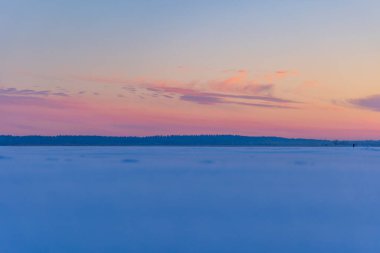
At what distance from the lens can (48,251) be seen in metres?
5.33

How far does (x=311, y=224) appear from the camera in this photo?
22.4 feet

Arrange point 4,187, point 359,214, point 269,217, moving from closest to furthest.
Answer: point 269,217, point 359,214, point 4,187

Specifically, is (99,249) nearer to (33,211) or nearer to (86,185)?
(33,211)

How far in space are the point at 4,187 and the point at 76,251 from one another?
233 inches

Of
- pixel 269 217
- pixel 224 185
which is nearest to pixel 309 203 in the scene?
pixel 269 217

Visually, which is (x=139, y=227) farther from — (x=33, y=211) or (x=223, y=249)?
(x=33, y=211)

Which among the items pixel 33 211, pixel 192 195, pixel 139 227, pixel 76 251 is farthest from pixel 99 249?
pixel 192 195

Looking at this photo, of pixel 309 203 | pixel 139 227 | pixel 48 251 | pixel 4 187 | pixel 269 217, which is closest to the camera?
pixel 48 251

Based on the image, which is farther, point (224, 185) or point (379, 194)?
point (224, 185)

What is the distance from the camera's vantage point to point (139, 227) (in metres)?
6.52

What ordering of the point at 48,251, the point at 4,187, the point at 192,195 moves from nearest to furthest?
the point at 48,251, the point at 192,195, the point at 4,187

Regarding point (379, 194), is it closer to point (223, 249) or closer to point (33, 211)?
point (223, 249)

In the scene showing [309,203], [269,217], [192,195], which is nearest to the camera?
[269,217]

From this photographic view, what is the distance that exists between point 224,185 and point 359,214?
365cm
